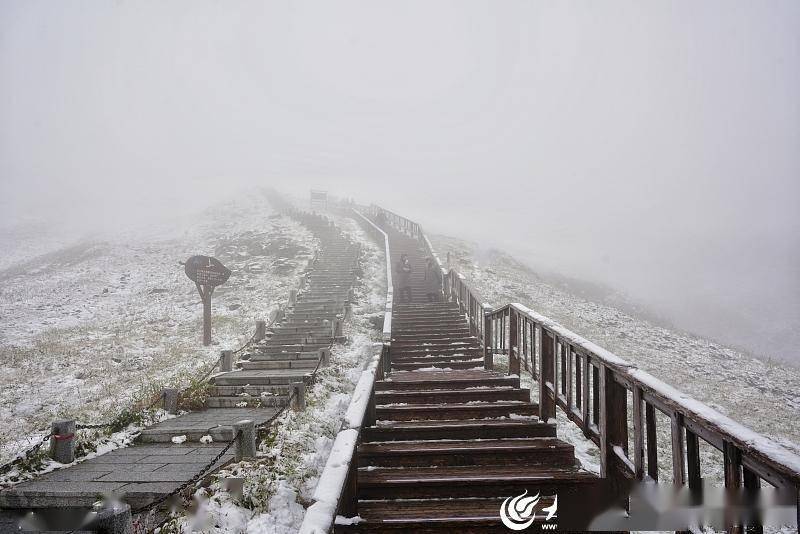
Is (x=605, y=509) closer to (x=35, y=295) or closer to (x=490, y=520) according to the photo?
(x=490, y=520)

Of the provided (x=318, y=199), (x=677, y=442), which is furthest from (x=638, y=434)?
(x=318, y=199)

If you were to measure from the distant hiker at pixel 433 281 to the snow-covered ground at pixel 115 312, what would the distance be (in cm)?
683

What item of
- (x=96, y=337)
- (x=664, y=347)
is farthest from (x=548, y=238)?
(x=96, y=337)

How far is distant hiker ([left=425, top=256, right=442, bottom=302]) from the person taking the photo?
16.9 metres

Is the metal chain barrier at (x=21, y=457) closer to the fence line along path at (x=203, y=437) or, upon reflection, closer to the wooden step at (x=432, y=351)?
the fence line along path at (x=203, y=437)

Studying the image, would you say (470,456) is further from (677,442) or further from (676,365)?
(676,365)

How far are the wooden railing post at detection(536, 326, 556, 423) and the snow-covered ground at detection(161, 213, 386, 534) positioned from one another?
3416 millimetres

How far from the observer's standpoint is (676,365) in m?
15.9

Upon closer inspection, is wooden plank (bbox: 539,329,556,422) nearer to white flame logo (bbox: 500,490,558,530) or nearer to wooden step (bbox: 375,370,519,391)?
wooden step (bbox: 375,370,519,391)

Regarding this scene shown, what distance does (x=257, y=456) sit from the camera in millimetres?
5922

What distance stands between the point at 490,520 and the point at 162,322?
17.3m

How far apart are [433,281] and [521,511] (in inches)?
581

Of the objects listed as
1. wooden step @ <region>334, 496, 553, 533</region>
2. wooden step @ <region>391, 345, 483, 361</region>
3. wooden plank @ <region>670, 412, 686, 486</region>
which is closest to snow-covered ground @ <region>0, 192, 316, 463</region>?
wooden step @ <region>391, 345, 483, 361</region>

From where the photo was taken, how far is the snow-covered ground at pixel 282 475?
4.52m
